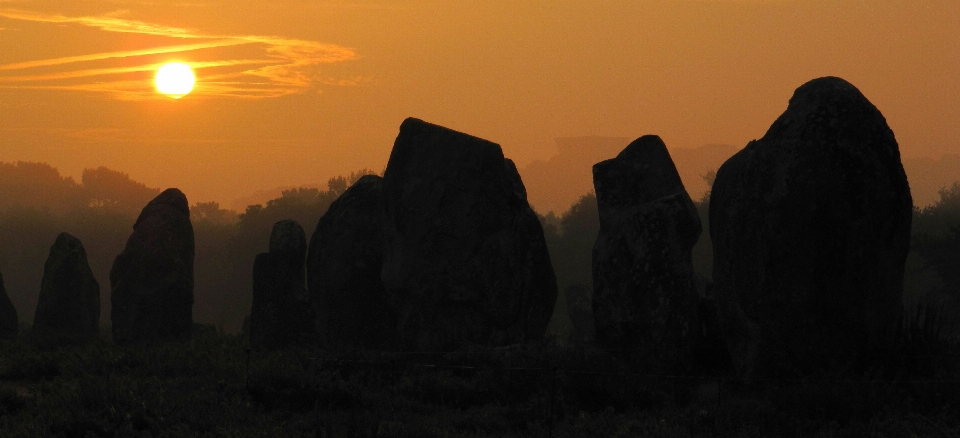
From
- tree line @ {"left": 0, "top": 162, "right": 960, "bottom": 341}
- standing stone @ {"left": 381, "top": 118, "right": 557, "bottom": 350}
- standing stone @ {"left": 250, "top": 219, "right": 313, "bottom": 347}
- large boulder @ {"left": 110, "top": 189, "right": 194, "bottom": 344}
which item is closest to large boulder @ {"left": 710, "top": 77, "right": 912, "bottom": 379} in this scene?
standing stone @ {"left": 381, "top": 118, "right": 557, "bottom": 350}

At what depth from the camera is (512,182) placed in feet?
77.0

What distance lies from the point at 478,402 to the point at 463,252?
598cm

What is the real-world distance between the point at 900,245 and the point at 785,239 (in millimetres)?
1672

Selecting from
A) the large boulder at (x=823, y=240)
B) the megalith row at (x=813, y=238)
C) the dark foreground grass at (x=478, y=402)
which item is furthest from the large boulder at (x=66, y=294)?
the large boulder at (x=823, y=240)

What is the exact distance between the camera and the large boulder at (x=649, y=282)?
18203mm

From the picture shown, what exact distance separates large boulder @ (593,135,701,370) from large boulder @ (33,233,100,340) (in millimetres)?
17897

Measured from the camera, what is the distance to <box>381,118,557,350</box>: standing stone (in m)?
22.4

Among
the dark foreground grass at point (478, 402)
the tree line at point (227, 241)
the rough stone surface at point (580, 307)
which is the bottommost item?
the dark foreground grass at point (478, 402)

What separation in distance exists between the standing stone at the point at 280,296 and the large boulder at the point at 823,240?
47.3 ft

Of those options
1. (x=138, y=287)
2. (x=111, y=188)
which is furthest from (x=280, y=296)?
(x=111, y=188)

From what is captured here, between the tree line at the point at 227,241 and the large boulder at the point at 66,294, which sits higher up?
the tree line at the point at 227,241

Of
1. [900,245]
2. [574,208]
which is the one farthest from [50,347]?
[574,208]

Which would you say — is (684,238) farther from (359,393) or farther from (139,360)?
(139,360)

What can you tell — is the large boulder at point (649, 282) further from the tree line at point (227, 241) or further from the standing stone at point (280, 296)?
the tree line at point (227, 241)
